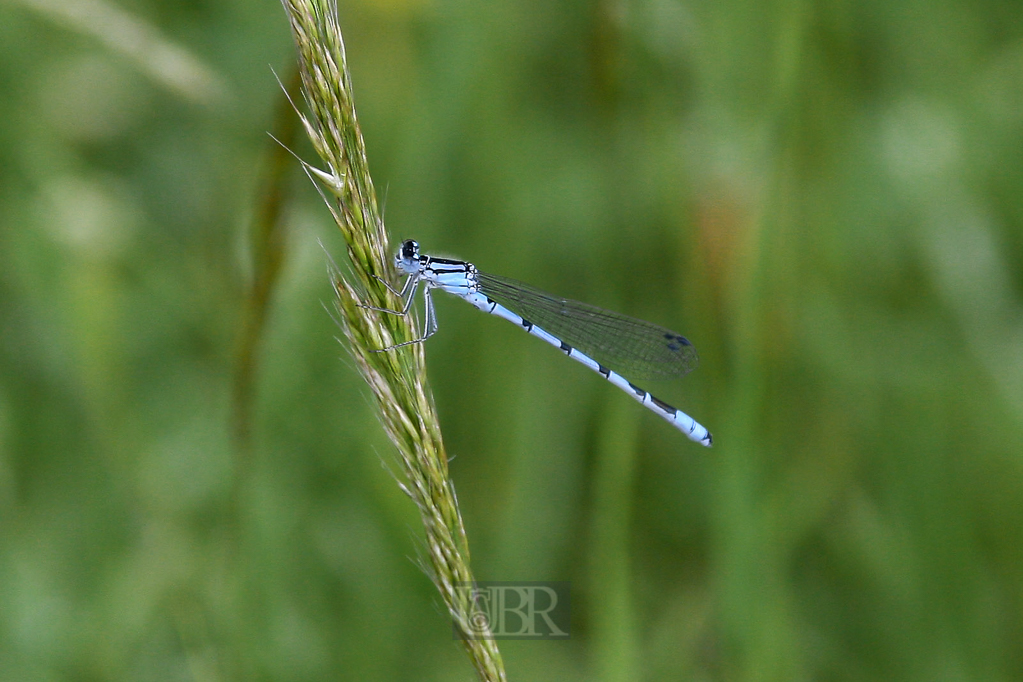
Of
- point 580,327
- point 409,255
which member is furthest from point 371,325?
point 580,327

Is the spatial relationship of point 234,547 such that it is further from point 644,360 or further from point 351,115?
point 644,360

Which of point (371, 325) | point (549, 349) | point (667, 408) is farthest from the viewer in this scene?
point (549, 349)

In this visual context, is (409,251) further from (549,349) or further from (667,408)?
(667,408)

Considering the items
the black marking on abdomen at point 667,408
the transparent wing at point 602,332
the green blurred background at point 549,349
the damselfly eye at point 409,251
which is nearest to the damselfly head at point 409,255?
the damselfly eye at point 409,251

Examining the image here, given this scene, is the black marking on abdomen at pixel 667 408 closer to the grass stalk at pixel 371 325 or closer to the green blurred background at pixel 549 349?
the green blurred background at pixel 549 349

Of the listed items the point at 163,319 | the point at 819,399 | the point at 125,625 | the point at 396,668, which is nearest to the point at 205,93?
the point at 163,319
